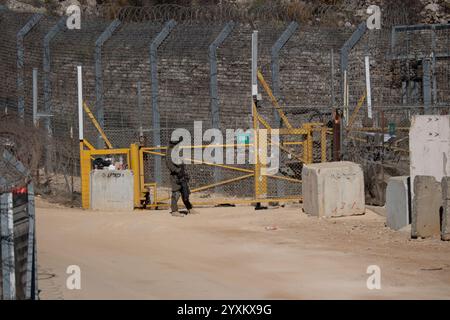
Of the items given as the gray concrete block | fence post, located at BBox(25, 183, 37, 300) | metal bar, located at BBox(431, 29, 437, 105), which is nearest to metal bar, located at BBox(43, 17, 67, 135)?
metal bar, located at BBox(431, 29, 437, 105)

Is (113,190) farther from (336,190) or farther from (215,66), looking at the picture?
(215,66)

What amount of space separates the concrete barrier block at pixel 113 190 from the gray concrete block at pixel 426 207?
20.3 ft

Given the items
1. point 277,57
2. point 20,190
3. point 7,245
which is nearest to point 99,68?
point 277,57

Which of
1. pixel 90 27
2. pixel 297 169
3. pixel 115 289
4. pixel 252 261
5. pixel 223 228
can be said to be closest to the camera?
pixel 115 289

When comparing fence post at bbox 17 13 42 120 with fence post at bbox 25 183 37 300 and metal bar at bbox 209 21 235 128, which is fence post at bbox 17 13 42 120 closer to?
metal bar at bbox 209 21 235 128

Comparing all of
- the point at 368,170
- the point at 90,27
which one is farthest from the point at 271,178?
the point at 90,27

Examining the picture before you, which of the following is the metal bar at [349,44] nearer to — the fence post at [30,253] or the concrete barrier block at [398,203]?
the concrete barrier block at [398,203]

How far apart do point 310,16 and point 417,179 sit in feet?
A: 57.8

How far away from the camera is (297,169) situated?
68.1ft

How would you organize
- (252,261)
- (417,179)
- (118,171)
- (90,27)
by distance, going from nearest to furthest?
1. (252,261)
2. (417,179)
3. (118,171)
4. (90,27)

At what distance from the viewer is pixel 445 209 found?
46.8 feet

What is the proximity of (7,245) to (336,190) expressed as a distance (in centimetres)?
897

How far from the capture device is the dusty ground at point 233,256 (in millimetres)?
11258
